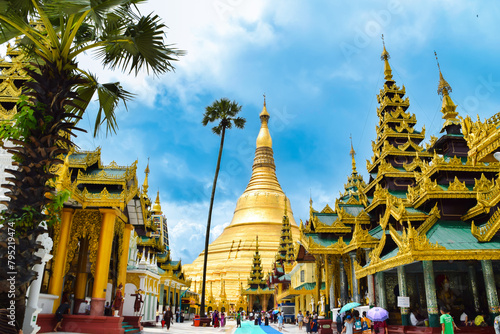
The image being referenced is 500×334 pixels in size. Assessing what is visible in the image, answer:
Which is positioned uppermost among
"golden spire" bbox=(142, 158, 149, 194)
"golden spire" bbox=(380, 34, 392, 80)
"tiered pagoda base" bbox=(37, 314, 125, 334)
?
"golden spire" bbox=(380, 34, 392, 80)

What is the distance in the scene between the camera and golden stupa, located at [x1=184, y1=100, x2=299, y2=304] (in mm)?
52719

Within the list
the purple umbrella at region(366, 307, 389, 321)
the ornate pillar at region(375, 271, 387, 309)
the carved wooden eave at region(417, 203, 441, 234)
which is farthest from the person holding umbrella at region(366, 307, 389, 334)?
the carved wooden eave at region(417, 203, 441, 234)

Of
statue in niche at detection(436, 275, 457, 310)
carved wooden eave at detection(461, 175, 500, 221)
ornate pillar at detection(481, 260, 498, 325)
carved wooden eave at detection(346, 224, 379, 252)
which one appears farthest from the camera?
carved wooden eave at detection(346, 224, 379, 252)

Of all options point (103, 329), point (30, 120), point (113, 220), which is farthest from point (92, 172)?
point (30, 120)

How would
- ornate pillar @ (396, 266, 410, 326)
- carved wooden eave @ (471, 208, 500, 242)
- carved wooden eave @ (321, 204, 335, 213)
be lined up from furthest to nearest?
1. carved wooden eave @ (321, 204, 335, 213)
2. ornate pillar @ (396, 266, 410, 326)
3. carved wooden eave @ (471, 208, 500, 242)

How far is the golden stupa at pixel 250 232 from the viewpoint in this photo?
52719 mm

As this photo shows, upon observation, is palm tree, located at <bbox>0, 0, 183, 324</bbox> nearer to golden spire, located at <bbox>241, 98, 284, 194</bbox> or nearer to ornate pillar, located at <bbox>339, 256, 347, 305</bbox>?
ornate pillar, located at <bbox>339, 256, 347, 305</bbox>

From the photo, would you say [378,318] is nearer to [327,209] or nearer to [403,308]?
[403,308]

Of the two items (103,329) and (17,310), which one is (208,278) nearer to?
(103,329)

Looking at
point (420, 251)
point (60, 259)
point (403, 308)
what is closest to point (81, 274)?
point (60, 259)

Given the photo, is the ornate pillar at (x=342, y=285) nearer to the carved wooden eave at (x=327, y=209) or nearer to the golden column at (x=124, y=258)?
the carved wooden eave at (x=327, y=209)

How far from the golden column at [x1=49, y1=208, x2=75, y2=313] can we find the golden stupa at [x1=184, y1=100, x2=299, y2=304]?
35.5 m

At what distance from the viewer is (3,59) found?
16109 mm

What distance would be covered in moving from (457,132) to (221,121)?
15.2 metres
